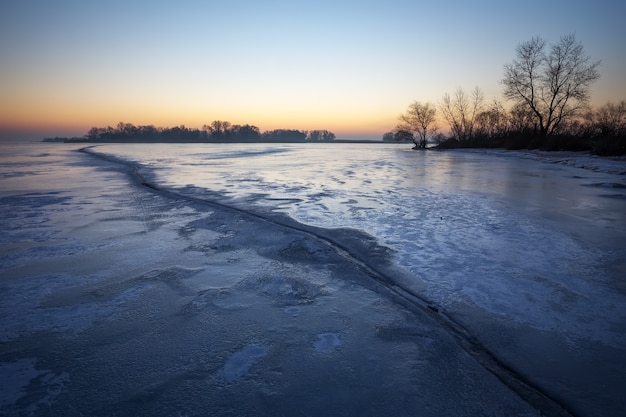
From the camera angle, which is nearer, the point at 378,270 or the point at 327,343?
the point at 327,343

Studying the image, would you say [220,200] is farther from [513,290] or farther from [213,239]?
[513,290]

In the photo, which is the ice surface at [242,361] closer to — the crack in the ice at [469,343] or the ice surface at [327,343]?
the ice surface at [327,343]

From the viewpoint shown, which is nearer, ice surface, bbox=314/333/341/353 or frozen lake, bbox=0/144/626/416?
frozen lake, bbox=0/144/626/416

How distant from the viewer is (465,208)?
22.8ft

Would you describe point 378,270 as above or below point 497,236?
below

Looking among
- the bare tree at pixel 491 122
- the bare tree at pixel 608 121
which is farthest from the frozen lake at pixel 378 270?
the bare tree at pixel 491 122

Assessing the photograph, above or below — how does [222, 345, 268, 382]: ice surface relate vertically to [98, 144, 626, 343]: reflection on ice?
below

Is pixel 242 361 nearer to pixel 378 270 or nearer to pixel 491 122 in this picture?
pixel 378 270

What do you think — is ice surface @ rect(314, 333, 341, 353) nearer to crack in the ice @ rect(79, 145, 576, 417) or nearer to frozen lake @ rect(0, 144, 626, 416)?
frozen lake @ rect(0, 144, 626, 416)

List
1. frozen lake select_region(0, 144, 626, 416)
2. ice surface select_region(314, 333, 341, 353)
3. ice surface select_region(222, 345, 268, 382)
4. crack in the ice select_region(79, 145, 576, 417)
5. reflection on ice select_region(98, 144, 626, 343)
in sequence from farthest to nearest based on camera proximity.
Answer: reflection on ice select_region(98, 144, 626, 343)
ice surface select_region(314, 333, 341, 353)
frozen lake select_region(0, 144, 626, 416)
ice surface select_region(222, 345, 268, 382)
crack in the ice select_region(79, 145, 576, 417)

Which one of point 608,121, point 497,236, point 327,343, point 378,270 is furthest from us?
point 608,121

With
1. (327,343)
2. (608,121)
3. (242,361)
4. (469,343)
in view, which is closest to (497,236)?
(469,343)

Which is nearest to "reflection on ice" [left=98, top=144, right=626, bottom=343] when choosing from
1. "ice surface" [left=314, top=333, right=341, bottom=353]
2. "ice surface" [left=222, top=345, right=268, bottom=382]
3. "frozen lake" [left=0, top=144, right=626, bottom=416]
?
"frozen lake" [left=0, top=144, right=626, bottom=416]

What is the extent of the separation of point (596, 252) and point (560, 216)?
2.30 m
